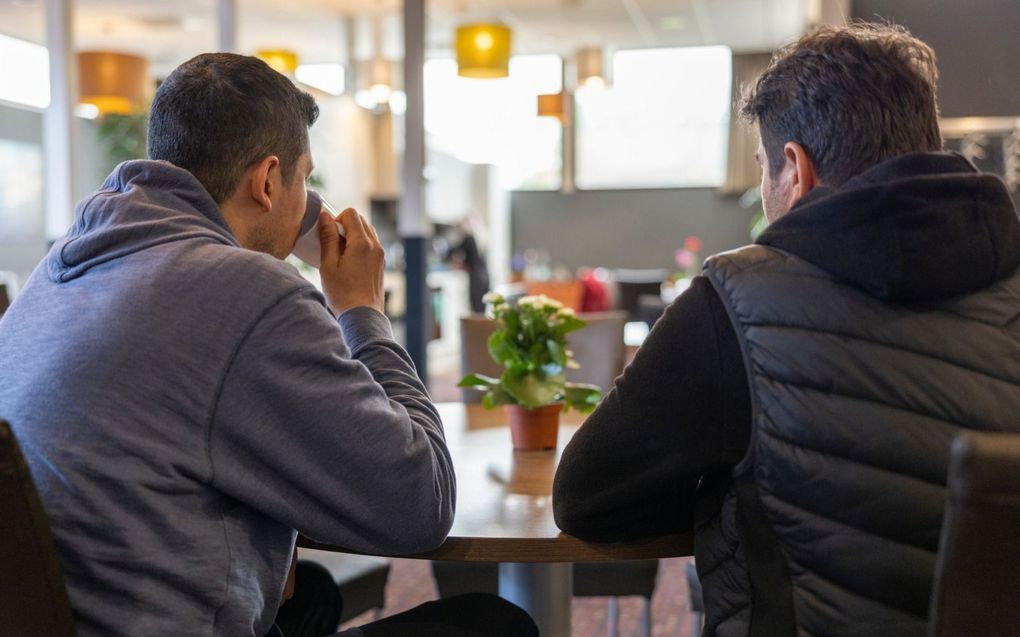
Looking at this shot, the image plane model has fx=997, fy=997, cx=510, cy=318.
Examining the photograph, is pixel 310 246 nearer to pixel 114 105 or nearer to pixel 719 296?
pixel 719 296

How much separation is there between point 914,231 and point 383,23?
25.4 ft

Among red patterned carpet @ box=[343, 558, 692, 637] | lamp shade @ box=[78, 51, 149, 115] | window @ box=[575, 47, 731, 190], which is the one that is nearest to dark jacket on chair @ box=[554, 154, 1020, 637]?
red patterned carpet @ box=[343, 558, 692, 637]

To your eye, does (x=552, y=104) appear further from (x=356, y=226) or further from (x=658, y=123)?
(x=356, y=226)

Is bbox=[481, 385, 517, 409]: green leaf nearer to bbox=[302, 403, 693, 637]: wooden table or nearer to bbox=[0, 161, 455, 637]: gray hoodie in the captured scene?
bbox=[302, 403, 693, 637]: wooden table

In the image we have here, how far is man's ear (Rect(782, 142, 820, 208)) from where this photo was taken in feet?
3.59

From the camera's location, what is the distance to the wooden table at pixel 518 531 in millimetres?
1197

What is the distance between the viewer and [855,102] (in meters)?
1.06

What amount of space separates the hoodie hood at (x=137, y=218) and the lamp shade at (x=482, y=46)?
18.1 ft

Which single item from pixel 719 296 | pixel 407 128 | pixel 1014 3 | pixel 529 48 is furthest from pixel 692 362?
pixel 529 48

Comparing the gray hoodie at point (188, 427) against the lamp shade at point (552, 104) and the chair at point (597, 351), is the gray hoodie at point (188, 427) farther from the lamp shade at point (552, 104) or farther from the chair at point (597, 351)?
the lamp shade at point (552, 104)

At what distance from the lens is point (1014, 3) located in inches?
154

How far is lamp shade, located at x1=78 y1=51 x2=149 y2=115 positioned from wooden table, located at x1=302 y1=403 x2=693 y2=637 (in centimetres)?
596

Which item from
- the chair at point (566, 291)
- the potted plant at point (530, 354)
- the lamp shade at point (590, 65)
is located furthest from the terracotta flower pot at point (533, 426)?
the lamp shade at point (590, 65)

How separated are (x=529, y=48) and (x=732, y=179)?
324 cm
